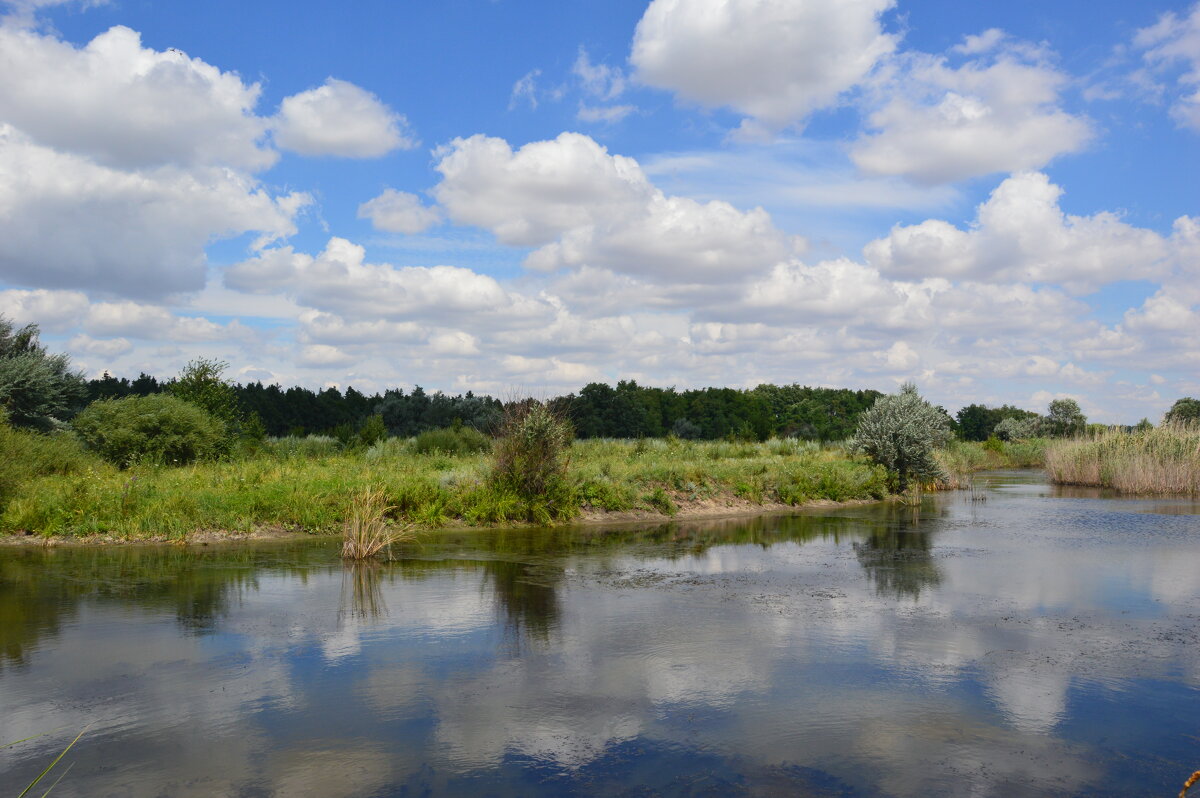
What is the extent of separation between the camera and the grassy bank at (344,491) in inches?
666

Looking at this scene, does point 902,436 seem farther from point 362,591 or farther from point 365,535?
point 362,591

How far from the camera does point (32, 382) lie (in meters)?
31.1

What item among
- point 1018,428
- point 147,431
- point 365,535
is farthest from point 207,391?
point 1018,428

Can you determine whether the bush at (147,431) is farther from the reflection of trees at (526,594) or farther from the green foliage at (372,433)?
the reflection of trees at (526,594)

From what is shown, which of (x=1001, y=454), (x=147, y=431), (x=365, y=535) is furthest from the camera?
(x=1001, y=454)

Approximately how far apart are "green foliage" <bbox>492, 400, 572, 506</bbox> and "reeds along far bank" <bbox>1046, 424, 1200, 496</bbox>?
24511mm

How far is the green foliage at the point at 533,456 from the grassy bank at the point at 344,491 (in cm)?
24

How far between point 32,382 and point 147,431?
9201mm

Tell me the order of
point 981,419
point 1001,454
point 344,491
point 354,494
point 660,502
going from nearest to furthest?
point 354,494 < point 344,491 < point 660,502 < point 1001,454 < point 981,419

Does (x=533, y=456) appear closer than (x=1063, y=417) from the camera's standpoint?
Yes

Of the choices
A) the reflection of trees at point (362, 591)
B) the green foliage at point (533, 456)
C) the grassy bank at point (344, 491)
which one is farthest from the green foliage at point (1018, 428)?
the reflection of trees at point (362, 591)

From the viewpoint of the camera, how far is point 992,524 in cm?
2139

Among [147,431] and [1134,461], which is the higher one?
[147,431]

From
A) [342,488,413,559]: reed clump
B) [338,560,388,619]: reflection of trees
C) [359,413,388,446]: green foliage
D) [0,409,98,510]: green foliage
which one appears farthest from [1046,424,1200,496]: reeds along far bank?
[0,409,98,510]: green foliage
